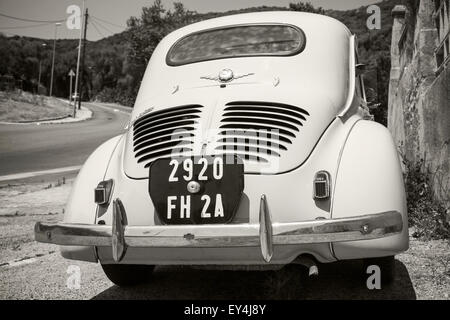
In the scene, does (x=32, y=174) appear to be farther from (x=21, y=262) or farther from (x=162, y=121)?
(x=162, y=121)

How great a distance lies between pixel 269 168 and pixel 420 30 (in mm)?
3483

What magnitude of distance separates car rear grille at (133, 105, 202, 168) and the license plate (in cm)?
16

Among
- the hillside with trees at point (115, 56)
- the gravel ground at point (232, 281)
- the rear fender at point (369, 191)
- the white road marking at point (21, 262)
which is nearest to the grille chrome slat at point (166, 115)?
the rear fender at point (369, 191)

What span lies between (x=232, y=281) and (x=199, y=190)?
116cm

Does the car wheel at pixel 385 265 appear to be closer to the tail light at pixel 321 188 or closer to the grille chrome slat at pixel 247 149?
the tail light at pixel 321 188

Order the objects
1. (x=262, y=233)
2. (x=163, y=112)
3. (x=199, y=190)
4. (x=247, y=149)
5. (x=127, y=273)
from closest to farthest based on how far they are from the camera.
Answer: (x=262, y=233), (x=199, y=190), (x=247, y=149), (x=163, y=112), (x=127, y=273)

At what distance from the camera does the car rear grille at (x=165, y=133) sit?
103 inches

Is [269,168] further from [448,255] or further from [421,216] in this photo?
[421,216]

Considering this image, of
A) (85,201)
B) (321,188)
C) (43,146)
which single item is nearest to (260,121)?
(321,188)

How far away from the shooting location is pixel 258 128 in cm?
261

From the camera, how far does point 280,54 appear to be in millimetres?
3271

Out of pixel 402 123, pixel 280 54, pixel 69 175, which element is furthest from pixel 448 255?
pixel 69 175
